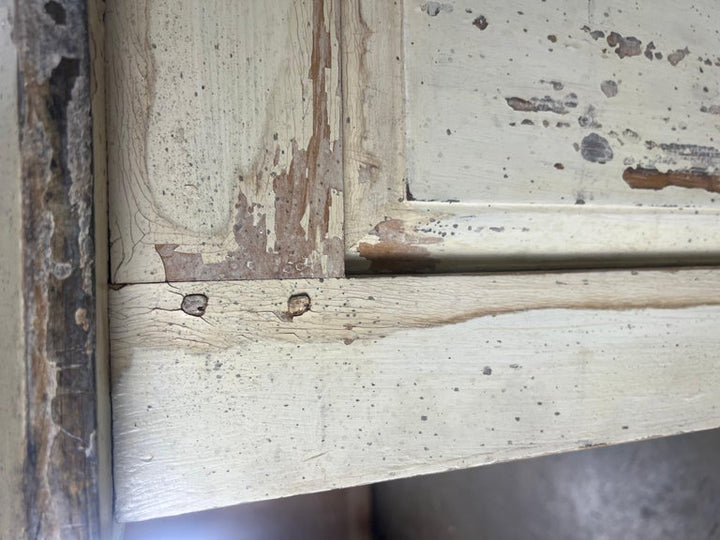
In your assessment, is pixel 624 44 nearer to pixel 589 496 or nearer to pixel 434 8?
pixel 434 8

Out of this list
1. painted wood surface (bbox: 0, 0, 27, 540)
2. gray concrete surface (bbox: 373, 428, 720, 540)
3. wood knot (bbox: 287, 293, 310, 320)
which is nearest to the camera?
painted wood surface (bbox: 0, 0, 27, 540)

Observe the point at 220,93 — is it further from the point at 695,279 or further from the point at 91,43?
the point at 695,279

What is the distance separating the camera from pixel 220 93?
484mm

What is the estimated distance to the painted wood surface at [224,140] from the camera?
466 millimetres

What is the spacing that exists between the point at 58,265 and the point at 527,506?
1242mm

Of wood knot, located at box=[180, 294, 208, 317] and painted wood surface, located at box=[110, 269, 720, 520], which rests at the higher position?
wood knot, located at box=[180, 294, 208, 317]

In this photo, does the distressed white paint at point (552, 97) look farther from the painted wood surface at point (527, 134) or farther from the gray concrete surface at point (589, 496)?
the gray concrete surface at point (589, 496)

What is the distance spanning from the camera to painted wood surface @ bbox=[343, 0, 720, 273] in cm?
54

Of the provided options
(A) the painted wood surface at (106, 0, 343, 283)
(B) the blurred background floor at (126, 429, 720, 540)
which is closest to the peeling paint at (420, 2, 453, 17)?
(A) the painted wood surface at (106, 0, 343, 283)

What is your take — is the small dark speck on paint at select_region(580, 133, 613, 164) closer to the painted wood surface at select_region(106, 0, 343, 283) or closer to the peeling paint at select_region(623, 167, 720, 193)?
the peeling paint at select_region(623, 167, 720, 193)

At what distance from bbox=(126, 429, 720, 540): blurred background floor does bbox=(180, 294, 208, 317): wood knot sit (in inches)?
27.6

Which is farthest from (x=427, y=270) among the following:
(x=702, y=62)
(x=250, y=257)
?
(x=702, y=62)

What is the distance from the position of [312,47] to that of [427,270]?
284mm

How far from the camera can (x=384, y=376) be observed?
54 cm
